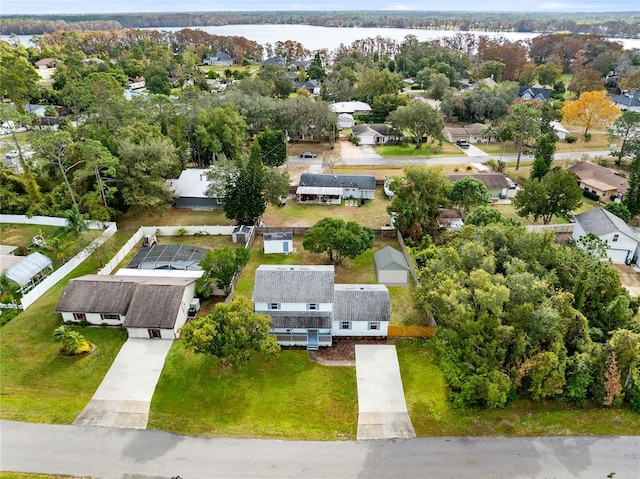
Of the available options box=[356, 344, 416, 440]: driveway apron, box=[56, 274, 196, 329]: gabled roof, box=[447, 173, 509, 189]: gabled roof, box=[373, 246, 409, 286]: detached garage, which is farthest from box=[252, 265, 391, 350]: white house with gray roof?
box=[447, 173, 509, 189]: gabled roof

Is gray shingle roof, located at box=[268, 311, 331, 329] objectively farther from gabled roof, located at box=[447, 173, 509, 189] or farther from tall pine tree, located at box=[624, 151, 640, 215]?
tall pine tree, located at box=[624, 151, 640, 215]

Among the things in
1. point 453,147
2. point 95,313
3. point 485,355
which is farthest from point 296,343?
point 453,147

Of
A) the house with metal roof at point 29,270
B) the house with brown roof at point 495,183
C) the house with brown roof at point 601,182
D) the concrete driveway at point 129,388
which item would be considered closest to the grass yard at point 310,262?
the concrete driveway at point 129,388

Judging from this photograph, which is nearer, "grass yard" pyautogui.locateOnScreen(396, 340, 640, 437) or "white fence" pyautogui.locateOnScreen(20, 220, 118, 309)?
"grass yard" pyautogui.locateOnScreen(396, 340, 640, 437)

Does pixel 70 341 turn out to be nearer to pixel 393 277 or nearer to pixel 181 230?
pixel 181 230

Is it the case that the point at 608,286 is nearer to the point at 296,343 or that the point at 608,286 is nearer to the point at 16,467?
the point at 296,343

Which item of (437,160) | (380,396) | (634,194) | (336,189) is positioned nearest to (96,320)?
(380,396)
